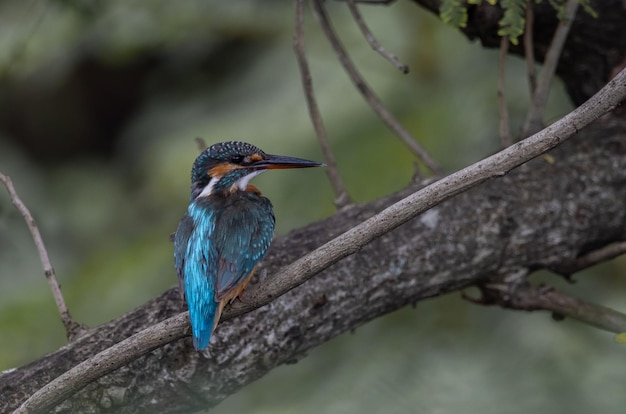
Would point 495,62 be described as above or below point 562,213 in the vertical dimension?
above

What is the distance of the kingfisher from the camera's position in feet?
8.07

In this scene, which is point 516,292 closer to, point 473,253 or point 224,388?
point 473,253

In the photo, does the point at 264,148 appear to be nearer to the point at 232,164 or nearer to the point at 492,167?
the point at 232,164

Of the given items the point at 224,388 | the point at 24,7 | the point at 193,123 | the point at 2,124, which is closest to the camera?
the point at 224,388

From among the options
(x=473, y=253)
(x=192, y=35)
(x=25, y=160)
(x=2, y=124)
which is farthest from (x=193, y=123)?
(x=473, y=253)

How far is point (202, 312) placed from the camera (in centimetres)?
240

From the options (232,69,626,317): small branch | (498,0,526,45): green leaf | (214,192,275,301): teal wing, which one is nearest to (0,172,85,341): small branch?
(214,192,275,301): teal wing

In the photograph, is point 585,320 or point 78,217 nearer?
point 585,320

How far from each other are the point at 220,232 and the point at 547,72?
3.96ft

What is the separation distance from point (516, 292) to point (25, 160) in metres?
3.63

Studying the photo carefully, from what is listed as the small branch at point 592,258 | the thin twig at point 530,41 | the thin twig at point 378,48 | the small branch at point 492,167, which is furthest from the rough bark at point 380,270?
the small branch at point 492,167

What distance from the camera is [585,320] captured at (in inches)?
116

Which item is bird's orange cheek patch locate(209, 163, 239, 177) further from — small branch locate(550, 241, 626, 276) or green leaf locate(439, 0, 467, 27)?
small branch locate(550, 241, 626, 276)

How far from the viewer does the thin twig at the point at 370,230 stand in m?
2.17
